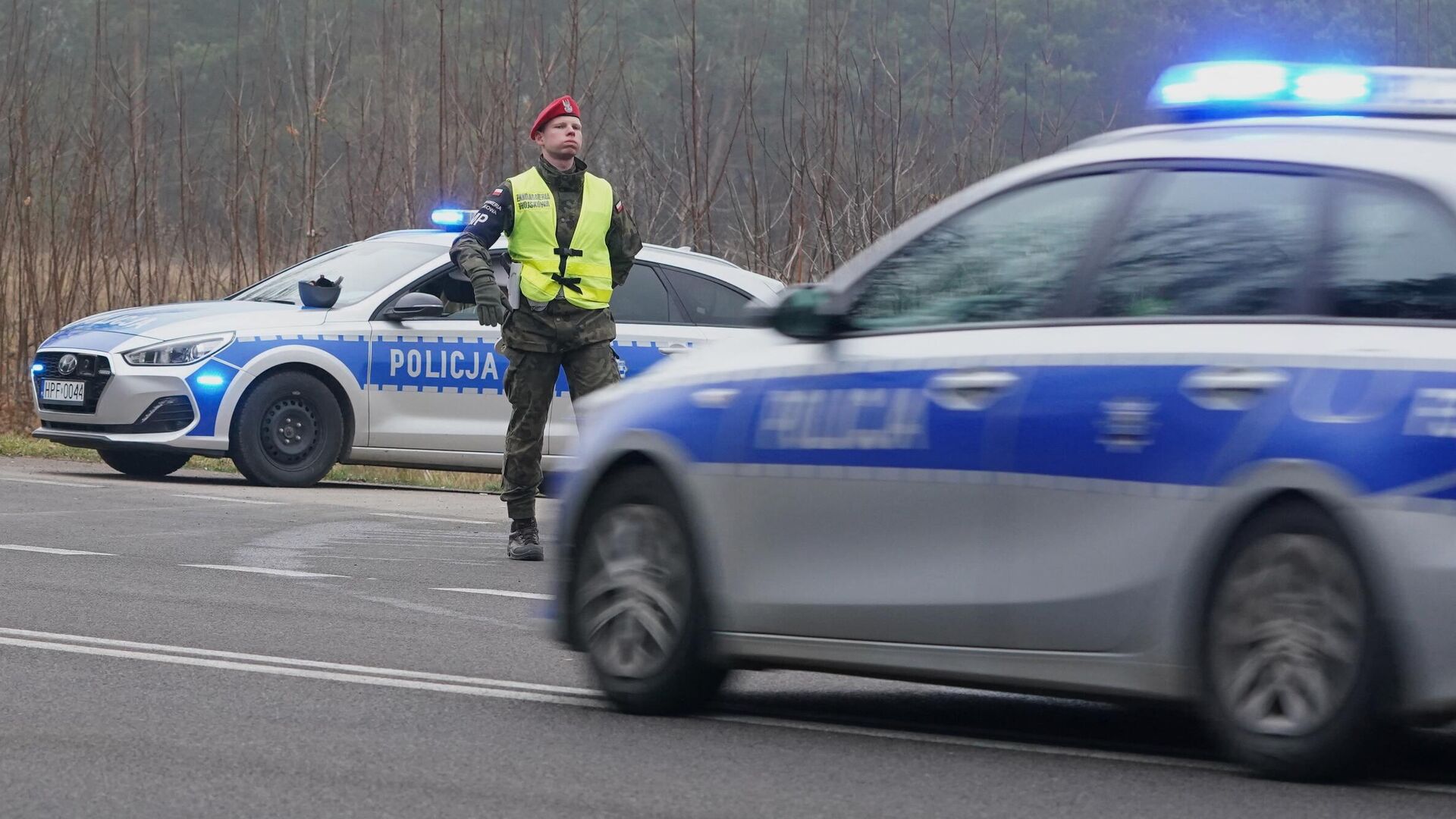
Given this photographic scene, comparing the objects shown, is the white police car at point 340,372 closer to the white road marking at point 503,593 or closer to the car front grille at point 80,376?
the car front grille at point 80,376

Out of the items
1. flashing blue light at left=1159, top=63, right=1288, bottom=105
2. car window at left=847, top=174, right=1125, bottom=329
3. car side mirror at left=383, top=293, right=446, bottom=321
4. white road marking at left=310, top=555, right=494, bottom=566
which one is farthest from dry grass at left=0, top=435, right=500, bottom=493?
flashing blue light at left=1159, top=63, right=1288, bottom=105

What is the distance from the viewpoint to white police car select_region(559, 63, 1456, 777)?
5020 mm

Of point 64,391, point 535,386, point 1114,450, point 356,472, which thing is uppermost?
point 1114,450

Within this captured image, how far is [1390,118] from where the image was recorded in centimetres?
555

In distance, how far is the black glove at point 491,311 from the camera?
10.3 m

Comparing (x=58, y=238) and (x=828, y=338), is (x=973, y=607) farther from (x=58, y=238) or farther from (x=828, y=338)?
(x=58, y=238)

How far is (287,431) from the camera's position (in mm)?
14672

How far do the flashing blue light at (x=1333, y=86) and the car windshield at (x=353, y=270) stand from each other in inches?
376

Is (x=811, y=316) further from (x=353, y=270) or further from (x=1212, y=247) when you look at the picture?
(x=353, y=270)

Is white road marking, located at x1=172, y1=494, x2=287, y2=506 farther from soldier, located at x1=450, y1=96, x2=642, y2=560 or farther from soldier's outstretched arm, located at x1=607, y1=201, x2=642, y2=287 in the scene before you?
soldier's outstretched arm, located at x1=607, y1=201, x2=642, y2=287

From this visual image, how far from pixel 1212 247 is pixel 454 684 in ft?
8.49

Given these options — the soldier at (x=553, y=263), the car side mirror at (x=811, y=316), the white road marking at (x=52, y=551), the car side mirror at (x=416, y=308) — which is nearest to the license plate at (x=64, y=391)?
the car side mirror at (x=416, y=308)

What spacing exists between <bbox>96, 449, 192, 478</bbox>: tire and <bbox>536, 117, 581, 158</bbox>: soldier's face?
5807mm

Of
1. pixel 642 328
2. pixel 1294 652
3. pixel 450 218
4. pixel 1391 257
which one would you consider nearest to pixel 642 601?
pixel 1294 652
